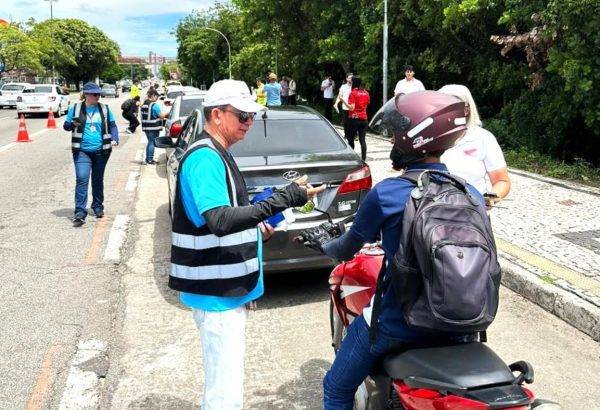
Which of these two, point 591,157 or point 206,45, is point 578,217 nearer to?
point 591,157

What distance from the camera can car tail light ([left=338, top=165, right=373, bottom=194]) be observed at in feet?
17.0

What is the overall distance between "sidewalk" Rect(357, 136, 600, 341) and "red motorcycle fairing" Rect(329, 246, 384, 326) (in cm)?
252

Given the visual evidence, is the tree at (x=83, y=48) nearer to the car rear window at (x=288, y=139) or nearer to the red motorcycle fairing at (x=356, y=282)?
the car rear window at (x=288, y=139)

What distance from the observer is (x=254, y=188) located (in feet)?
16.4

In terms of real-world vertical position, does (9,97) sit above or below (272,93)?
above

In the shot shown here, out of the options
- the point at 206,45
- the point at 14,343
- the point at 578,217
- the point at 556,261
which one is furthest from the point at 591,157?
the point at 206,45

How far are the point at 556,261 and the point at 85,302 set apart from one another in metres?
4.38

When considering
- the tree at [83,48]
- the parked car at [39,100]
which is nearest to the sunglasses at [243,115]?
the parked car at [39,100]

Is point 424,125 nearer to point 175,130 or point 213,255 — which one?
point 213,255

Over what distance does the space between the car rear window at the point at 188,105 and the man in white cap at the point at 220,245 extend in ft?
33.3

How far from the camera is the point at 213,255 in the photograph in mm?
2510

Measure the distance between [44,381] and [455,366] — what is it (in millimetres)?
2906

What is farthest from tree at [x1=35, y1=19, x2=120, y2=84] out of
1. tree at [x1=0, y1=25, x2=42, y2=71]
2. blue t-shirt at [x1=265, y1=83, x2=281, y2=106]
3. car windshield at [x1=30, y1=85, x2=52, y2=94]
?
blue t-shirt at [x1=265, y1=83, x2=281, y2=106]

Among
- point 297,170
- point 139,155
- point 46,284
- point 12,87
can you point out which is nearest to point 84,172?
point 46,284
